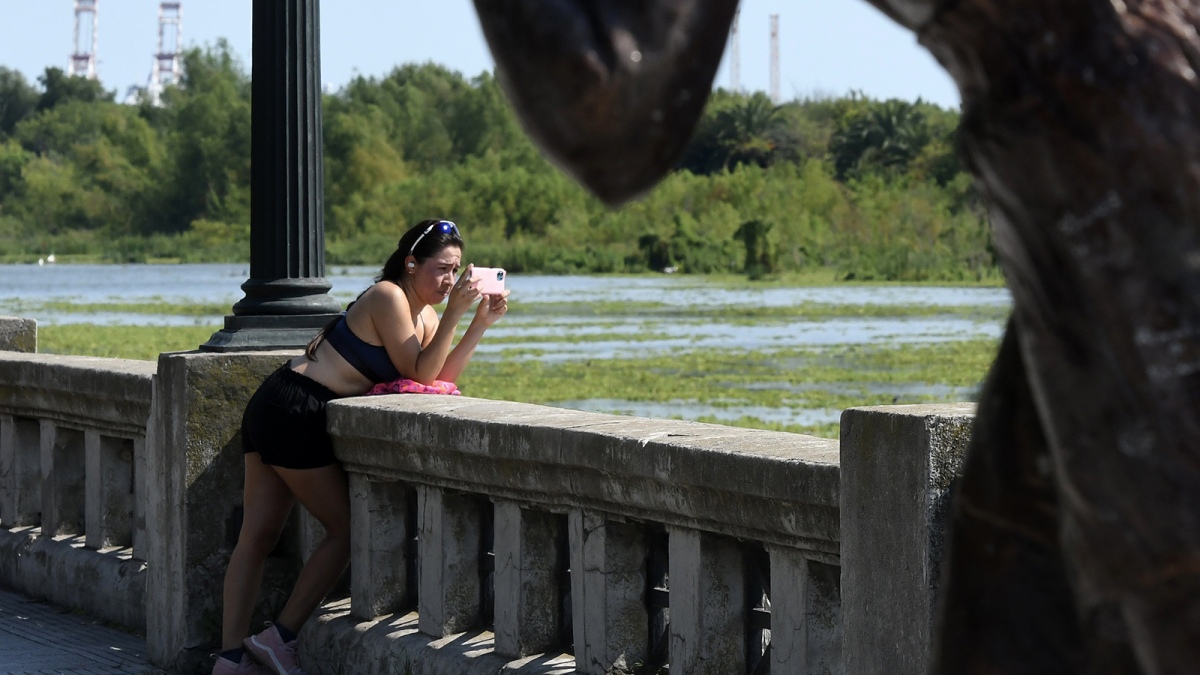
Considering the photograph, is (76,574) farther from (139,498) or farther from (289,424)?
(289,424)

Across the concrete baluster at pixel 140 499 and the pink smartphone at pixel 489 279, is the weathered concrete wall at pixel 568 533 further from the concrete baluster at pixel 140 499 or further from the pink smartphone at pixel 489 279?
the concrete baluster at pixel 140 499

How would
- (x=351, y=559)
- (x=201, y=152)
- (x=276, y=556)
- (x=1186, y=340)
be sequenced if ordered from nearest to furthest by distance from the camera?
(x=1186, y=340), (x=351, y=559), (x=276, y=556), (x=201, y=152)

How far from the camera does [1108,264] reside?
123 cm

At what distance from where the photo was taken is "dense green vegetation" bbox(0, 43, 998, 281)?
79.5 m

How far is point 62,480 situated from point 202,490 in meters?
1.69

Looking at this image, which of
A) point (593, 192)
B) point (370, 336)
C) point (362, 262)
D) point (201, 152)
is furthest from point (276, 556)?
point (201, 152)

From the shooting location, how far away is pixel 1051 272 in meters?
1.27

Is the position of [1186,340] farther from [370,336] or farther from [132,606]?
[132,606]

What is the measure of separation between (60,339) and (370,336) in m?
26.4

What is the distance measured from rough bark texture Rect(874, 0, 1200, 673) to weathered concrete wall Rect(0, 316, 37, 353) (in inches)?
297

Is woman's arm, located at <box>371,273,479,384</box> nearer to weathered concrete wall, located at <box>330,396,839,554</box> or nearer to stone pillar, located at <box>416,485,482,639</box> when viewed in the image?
weathered concrete wall, located at <box>330,396,839,554</box>

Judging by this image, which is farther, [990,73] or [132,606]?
[132,606]

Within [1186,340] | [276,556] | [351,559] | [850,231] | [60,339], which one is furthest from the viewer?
[850,231]

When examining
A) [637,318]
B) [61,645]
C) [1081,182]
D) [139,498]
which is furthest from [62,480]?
[637,318]
